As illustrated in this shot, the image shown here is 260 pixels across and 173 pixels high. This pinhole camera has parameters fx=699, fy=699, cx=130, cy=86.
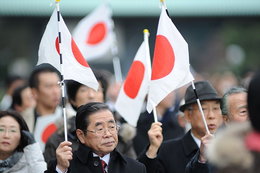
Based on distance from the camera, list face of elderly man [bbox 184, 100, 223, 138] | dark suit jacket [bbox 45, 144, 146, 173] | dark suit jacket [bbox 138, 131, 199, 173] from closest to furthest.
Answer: dark suit jacket [bbox 45, 144, 146, 173] < dark suit jacket [bbox 138, 131, 199, 173] < face of elderly man [bbox 184, 100, 223, 138]

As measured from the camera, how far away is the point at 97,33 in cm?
1019

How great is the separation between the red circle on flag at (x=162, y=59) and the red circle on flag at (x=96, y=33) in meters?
3.95

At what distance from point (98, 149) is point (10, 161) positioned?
0.96 m

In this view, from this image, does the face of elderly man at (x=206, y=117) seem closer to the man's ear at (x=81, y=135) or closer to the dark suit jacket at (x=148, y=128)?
the man's ear at (x=81, y=135)

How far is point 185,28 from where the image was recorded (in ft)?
145

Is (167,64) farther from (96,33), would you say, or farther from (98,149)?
(96,33)

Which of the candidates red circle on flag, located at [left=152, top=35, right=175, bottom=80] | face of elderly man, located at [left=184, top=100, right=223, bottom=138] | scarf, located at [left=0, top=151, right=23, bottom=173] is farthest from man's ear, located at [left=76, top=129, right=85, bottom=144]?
face of elderly man, located at [left=184, top=100, right=223, bottom=138]

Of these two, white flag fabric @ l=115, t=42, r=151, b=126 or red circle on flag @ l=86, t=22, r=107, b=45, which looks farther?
red circle on flag @ l=86, t=22, r=107, b=45

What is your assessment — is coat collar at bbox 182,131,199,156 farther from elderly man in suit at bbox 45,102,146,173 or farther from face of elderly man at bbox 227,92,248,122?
elderly man in suit at bbox 45,102,146,173

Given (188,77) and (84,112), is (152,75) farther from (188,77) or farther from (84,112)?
(84,112)

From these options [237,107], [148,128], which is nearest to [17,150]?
[237,107]

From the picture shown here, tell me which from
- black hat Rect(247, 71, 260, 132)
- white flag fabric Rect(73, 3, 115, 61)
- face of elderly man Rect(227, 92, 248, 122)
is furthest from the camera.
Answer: white flag fabric Rect(73, 3, 115, 61)

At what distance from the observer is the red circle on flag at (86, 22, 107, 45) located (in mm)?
10163

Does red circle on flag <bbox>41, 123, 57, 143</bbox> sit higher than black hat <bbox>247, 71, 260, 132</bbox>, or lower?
higher
